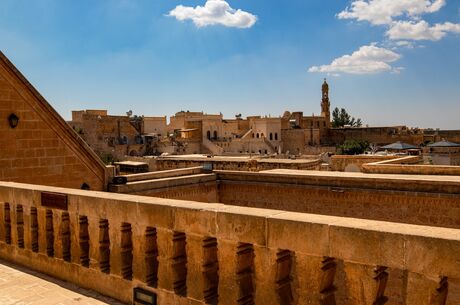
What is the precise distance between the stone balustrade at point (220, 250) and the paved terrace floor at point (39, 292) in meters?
0.11

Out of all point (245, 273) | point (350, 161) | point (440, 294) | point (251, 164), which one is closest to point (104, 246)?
point (245, 273)

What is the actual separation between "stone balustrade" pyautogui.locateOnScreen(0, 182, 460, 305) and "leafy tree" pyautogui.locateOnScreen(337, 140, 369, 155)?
66444mm

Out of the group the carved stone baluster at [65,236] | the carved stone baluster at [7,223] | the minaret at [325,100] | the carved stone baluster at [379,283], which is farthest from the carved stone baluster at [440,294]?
the minaret at [325,100]

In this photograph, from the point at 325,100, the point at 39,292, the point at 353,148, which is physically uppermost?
the point at 325,100

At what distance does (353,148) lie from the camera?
69.9 meters

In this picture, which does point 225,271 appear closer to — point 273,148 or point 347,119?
point 273,148

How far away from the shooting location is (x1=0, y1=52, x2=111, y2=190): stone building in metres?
9.45

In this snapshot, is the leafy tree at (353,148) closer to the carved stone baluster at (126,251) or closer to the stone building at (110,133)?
the stone building at (110,133)

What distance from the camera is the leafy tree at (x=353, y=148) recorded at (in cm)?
6912

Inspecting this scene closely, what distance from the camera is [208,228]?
401 cm

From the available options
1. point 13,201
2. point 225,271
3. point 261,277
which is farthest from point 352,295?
point 13,201

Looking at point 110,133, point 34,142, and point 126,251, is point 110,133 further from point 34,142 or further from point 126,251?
point 126,251

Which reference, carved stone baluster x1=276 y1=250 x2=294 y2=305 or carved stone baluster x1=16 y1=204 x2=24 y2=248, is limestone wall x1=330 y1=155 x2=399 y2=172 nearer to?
carved stone baluster x1=16 y1=204 x2=24 y2=248

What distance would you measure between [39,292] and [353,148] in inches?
2699
